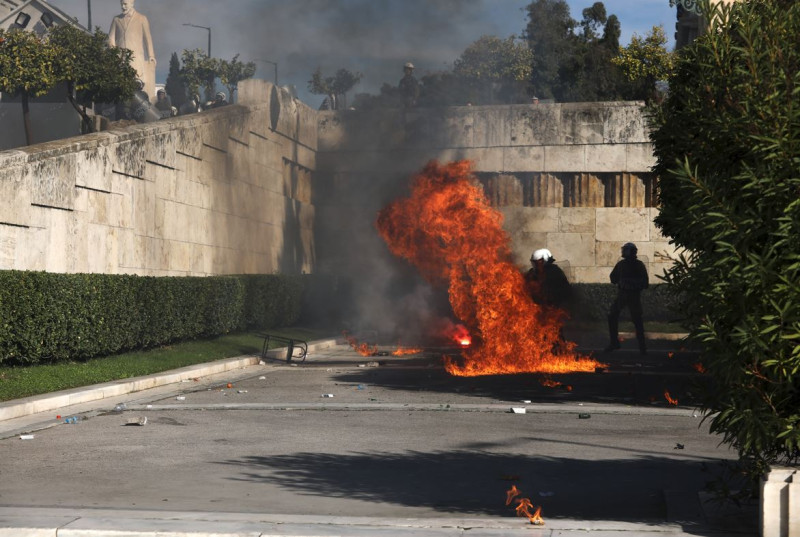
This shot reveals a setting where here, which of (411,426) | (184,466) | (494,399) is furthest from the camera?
(494,399)

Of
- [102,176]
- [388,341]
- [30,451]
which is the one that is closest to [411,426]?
[30,451]

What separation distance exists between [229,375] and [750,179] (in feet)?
39.0

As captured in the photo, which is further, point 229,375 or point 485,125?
point 485,125

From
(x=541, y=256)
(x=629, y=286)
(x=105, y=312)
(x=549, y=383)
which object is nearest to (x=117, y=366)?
(x=105, y=312)

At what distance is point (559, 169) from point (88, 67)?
44.7 feet

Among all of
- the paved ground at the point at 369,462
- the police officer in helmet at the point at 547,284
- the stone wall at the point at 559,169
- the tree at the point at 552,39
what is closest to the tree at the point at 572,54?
the tree at the point at 552,39

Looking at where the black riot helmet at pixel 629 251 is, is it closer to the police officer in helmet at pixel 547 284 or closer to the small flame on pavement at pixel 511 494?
the police officer in helmet at pixel 547 284

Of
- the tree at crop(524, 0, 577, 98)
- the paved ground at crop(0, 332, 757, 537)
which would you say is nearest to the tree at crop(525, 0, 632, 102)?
the tree at crop(524, 0, 577, 98)

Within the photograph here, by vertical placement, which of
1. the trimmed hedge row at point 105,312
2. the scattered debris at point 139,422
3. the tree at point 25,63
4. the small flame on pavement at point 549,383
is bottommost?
the scattered debris at point 139,422

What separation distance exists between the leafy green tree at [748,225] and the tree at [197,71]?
67.2 meters

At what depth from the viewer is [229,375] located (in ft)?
52.9

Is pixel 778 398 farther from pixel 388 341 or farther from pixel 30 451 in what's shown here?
pixel 388 341

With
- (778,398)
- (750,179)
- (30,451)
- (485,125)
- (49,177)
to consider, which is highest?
(485,125)

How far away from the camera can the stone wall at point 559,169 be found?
30688 millimetres
